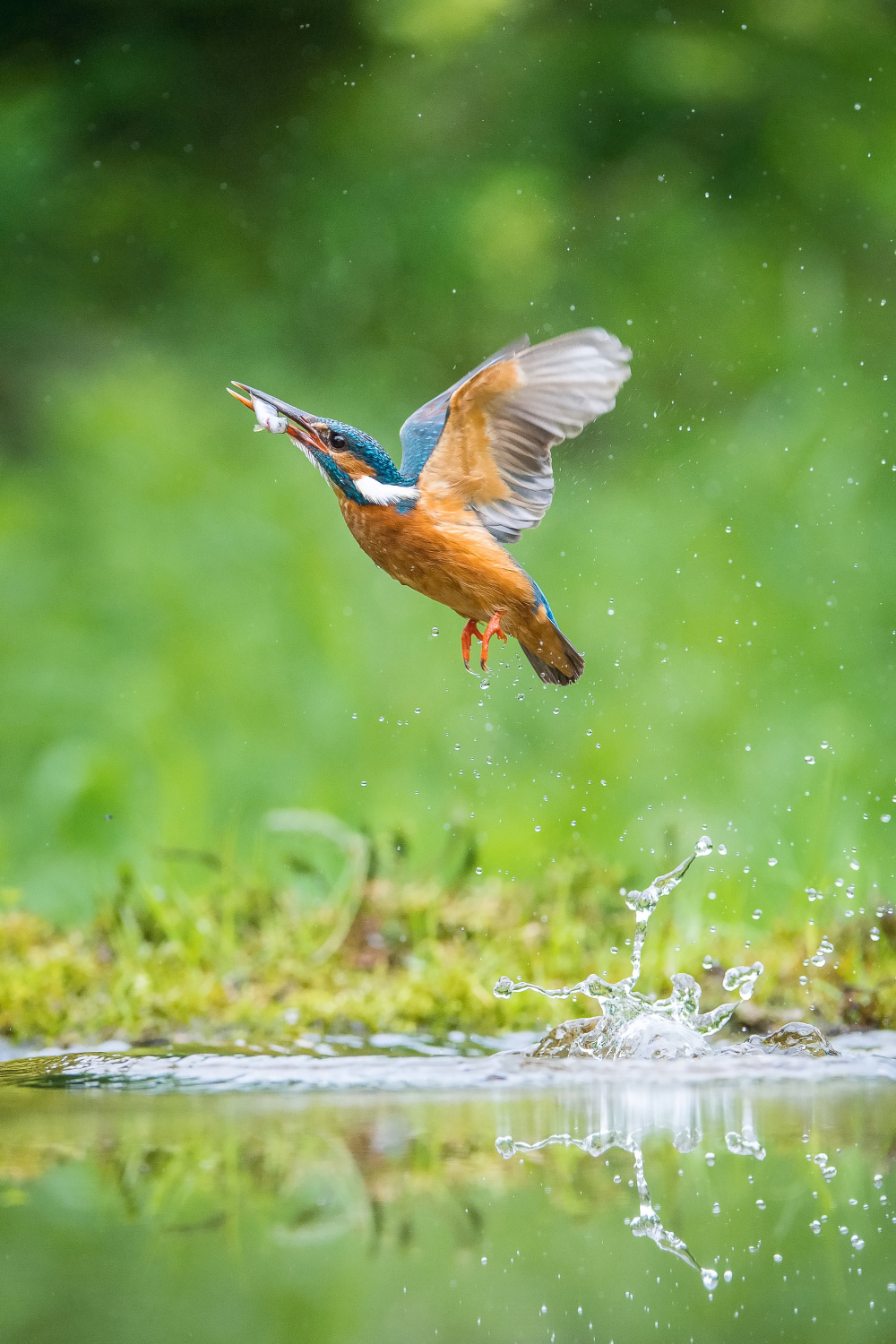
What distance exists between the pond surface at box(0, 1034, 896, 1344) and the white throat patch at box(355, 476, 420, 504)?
750 mm

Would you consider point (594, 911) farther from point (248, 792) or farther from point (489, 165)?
point (489, 165)

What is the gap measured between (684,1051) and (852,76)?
10.5 feet

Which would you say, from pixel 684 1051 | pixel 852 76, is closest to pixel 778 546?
pixel 852 76

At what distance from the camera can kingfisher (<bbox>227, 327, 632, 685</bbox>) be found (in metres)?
1.78

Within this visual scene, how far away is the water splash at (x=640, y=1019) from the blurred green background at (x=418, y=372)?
1.16m

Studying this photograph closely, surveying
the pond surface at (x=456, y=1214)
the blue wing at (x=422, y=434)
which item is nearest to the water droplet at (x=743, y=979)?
the pond surface at (x=456, y=1214)

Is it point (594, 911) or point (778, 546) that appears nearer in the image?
point (594, 911)

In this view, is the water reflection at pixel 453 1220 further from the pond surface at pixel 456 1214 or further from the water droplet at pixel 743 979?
A: the water droplet at pixel 743 979

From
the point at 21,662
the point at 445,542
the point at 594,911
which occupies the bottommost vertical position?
the point at 594,911

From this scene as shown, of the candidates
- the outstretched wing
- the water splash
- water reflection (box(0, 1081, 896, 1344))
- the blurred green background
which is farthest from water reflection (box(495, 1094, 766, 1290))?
the blurred green background

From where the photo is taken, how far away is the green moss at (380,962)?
261 cm

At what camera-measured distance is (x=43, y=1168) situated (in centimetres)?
152

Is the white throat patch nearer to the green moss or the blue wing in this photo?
the blue wing

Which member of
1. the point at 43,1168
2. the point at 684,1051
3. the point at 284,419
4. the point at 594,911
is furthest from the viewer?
the point at 594,911
